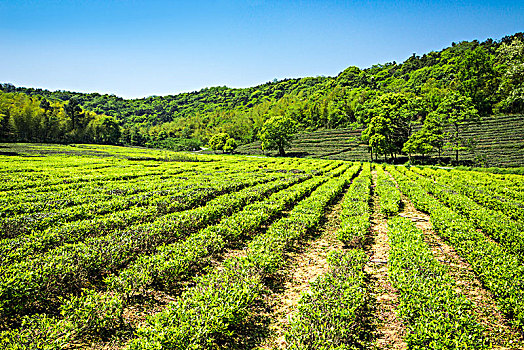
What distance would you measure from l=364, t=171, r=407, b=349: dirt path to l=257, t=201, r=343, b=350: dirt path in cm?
153

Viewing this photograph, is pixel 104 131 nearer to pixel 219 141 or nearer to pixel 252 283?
pixel 219 141

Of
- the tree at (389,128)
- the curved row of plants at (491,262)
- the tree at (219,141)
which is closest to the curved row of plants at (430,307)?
the curved row of plants at (491,262)

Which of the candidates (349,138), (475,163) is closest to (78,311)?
(475,163)

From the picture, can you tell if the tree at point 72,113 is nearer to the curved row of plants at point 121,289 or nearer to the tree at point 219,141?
the tree at point 219,141

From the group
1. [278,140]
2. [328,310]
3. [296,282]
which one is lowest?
[296,282]

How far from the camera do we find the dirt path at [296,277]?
18.9ft

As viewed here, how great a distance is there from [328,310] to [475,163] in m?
55.5

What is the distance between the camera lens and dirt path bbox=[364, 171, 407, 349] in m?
5.42

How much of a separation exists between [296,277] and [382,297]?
2654 millimetres

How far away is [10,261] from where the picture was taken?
7.16m

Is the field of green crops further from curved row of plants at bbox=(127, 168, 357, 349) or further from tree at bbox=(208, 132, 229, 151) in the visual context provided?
tree at bbox=(208, 132, 229, 151)

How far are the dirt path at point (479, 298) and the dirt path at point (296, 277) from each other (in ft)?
13.0

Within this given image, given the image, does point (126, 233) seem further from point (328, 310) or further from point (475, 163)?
point (475, 163)

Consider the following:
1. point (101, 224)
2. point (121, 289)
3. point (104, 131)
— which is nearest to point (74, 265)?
point (121, 289)
